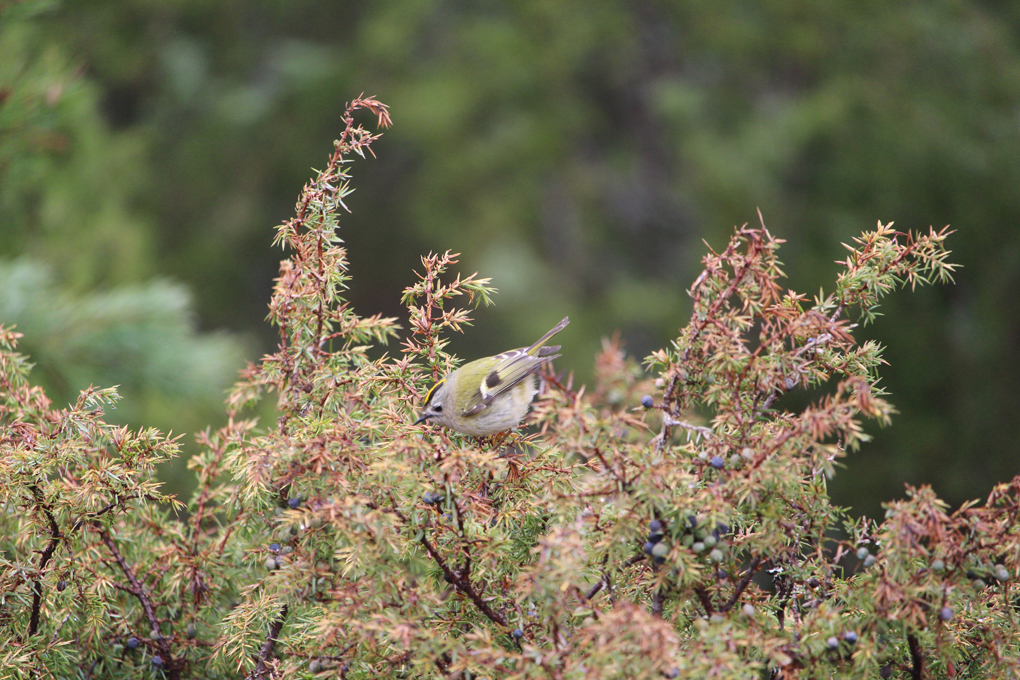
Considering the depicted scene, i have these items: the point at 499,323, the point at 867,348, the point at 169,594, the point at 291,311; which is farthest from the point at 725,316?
the point at 499,323

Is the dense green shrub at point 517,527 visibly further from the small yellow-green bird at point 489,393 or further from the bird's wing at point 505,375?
the bird's wing at point 505,375

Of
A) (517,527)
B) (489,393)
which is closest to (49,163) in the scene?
(489,393)

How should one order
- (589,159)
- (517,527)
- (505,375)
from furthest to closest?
(589,159) < (505,375) < (517,527)

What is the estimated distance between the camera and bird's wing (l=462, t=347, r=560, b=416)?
248 centimetres

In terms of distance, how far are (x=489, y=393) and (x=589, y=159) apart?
8427 mm

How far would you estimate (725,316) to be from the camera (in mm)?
1426

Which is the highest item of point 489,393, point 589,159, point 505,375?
point 589,159

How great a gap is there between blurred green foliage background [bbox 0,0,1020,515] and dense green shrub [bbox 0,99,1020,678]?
2.22 meters

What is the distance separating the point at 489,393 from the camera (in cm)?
252

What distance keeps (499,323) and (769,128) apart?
4.72m

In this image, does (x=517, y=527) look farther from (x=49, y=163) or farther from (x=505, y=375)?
(x=49, y=163)

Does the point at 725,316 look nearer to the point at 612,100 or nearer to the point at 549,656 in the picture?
the point at 549,656

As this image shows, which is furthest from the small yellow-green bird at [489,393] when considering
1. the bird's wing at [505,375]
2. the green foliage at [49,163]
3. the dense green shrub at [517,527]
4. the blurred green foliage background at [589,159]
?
the blurred green foliage background at [589,159]

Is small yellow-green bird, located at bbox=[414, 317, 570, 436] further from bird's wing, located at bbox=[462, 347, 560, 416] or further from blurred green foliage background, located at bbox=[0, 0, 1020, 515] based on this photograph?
blurred green foliage background, located at bbox=[0, 0, 1020, 515]
